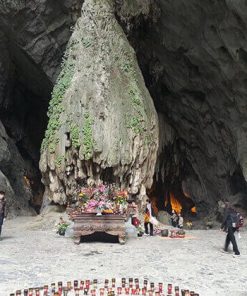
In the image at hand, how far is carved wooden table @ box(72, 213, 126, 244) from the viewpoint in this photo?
12469mm

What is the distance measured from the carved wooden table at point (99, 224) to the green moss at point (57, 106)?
5.74 m

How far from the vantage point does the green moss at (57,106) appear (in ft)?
58.8

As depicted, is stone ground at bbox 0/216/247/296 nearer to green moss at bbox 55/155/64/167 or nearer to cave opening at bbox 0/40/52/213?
green moss at bbox 55/155/64/167

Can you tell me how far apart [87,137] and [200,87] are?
9040 millimetres

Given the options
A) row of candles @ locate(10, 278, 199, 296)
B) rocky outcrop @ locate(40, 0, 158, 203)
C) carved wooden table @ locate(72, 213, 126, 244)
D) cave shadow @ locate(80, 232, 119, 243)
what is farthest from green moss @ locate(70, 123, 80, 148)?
row of candles @ locate(10, 278, 199, 296)

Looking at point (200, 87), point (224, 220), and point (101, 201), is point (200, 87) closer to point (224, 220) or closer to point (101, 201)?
point (101, 201)

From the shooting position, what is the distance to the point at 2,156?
24.9 metres

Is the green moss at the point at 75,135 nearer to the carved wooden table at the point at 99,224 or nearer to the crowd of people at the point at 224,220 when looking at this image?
the crowd of people at the point at 224,220

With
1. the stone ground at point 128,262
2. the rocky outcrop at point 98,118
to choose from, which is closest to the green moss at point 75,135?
the rocky outcrop at point 98,118

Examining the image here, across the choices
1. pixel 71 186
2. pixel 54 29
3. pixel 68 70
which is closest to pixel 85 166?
pixel 71 186

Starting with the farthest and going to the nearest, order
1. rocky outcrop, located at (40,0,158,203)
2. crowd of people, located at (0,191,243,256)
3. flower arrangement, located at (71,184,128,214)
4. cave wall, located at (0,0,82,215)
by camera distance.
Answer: cave wall, located at (0,0,82,215) < rocky outcrop, located at (40,0,158,203) < flower arrangement, located at (71,184,128,214) < crowd of people, located at (0,191,243,256)

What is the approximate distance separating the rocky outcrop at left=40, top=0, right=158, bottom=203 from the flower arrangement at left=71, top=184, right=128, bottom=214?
4.59 feet

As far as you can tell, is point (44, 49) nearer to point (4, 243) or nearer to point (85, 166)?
point (85, 166)

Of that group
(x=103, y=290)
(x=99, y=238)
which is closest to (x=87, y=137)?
(x=99, y=238)
